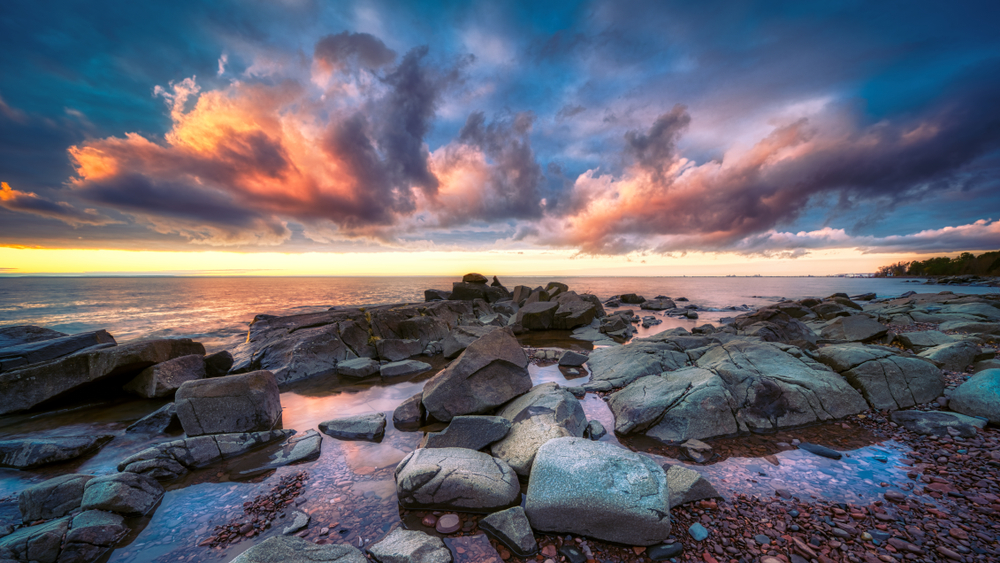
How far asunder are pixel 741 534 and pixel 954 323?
23.9m

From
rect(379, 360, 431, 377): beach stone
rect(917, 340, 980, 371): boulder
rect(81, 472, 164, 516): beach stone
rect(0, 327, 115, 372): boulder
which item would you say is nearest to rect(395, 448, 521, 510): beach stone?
rect(81, 472, 164, 516): beach stone

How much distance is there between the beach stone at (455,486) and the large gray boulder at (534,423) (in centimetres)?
81

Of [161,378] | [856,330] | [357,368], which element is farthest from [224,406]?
[856,330]

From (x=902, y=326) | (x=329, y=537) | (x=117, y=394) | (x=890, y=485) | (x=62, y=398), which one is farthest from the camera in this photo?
(x=902, y=326)

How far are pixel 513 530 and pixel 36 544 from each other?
618 centimetres

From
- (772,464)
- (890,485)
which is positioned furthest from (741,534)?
(890,485)

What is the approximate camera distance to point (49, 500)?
16.7 ft

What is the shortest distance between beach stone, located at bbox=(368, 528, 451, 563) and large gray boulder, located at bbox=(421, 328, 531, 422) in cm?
407

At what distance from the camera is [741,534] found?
14.4 feet

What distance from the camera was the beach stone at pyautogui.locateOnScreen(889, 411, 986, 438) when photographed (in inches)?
262

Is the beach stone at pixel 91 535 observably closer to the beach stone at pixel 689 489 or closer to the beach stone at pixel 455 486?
the beach stone at pixel 455 486

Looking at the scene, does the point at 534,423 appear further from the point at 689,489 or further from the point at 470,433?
the point at 689,489

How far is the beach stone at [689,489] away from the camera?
16.3ft

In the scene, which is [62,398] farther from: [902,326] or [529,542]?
[902,326]
